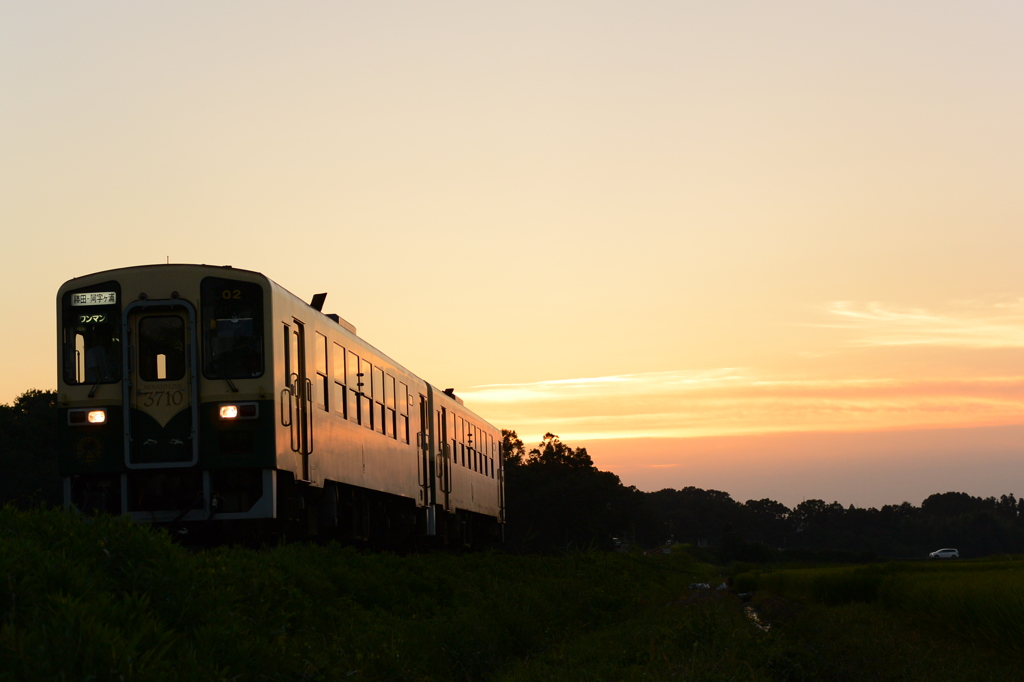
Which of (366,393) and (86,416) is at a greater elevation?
(366,393)

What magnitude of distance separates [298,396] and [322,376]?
3.71ft

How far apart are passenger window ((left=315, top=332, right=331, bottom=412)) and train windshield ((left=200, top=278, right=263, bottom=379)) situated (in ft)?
5.45

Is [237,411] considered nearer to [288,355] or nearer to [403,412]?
[288,355]

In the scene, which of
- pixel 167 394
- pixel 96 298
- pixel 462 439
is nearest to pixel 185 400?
pixel 167 394

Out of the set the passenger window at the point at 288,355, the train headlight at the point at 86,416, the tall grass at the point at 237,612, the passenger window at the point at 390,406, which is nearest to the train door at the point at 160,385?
the train headlight at the point at 86,416

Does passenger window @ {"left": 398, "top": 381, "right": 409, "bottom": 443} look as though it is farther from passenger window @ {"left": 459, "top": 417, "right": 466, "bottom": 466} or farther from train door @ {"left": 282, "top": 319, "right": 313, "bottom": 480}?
passenger window @ {"left": 459, "top": 417, "right": 466, "bottom": 466}

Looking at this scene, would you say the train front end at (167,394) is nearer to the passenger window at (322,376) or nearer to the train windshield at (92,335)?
the train windshield at (92,335)

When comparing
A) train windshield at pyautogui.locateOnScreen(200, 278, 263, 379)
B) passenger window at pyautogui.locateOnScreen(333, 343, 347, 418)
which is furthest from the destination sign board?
passenger window at pyautogui.locateOnScreen(333, 343, 347, 418)

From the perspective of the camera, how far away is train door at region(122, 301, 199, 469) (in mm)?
11586

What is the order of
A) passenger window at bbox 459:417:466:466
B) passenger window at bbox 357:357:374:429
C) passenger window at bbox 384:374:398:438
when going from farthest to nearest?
passenger window at bbox 459:417:466:466
passenger window at bbox 384:374:398:438
passenger window at bbox 357:357:374:429

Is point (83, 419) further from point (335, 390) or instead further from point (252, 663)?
point (252, 663)

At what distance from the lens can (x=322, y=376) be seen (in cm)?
1369

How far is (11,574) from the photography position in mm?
4969

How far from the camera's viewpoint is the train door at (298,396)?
482 inches
